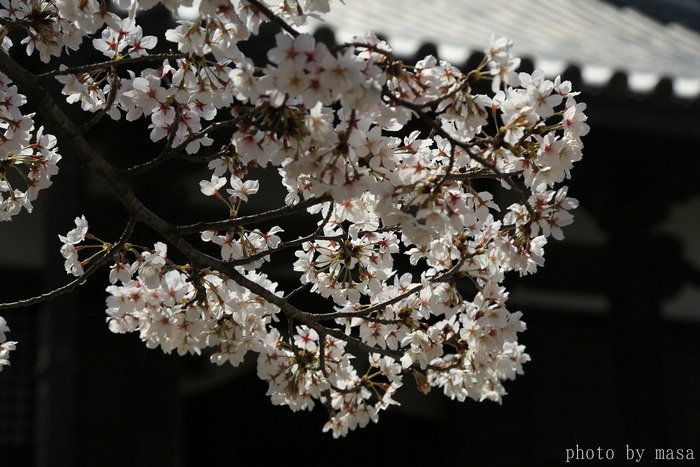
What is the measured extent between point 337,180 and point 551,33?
5179 mm

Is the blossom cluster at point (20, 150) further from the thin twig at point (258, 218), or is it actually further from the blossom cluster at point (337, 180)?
the thin twig at point (258, 218)

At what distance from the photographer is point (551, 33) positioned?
6652 mm

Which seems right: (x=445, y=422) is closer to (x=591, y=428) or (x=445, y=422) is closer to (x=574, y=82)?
(x=591, y=428)

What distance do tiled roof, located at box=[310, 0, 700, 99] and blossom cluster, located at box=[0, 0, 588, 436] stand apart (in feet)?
6.64

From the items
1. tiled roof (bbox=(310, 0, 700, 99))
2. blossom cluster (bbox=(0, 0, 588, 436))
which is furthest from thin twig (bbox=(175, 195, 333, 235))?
tiled roof (bbox=(310, 0, 700, 99))

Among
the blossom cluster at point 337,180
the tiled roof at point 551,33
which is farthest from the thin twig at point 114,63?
the tiled roof at point 551,33

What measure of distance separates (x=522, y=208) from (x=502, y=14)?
540cm

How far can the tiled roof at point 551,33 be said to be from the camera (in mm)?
4574

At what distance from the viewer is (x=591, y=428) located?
21.3 ft

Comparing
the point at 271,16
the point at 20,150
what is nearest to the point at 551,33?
the point at 20,150

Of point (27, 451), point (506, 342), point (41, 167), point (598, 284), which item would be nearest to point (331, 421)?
point (506, 342)

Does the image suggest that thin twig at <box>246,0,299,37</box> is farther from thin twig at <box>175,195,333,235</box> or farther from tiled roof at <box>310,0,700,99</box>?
tiled roof at <box>310,0,700,99</box>

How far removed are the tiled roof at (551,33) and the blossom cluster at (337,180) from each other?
2024 mm

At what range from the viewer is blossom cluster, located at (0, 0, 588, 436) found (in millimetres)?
1778
